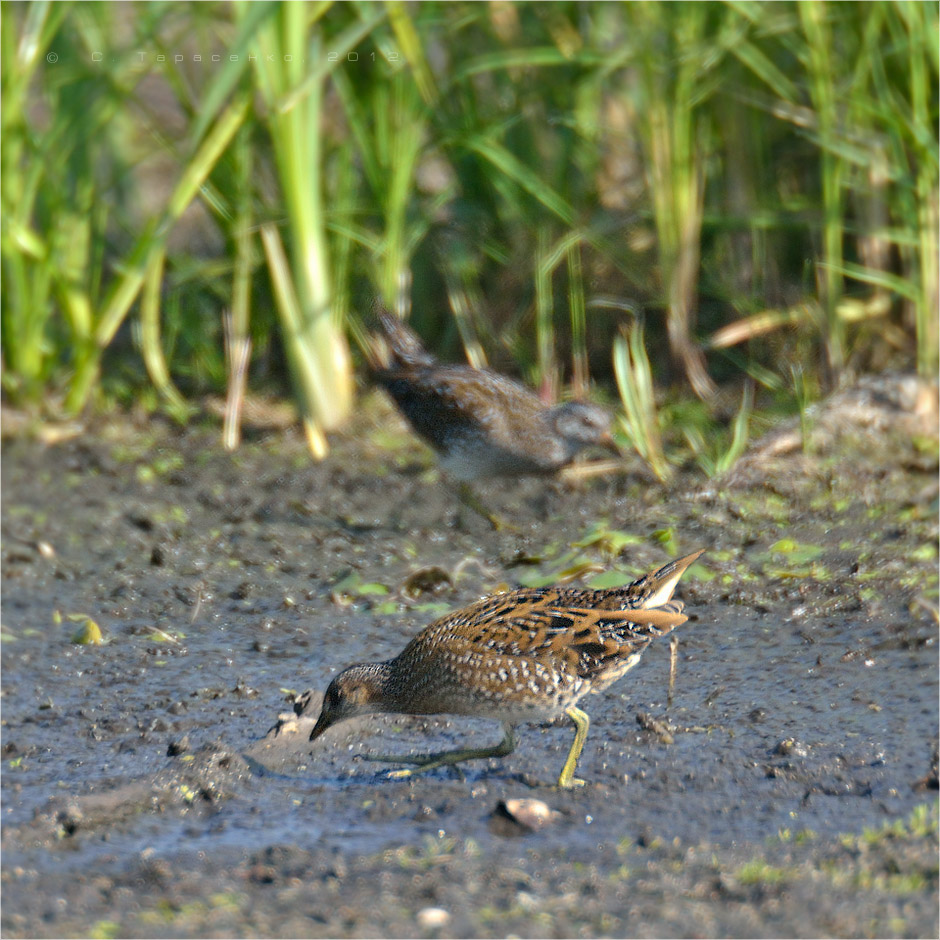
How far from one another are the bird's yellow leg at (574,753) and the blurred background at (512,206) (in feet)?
6.22

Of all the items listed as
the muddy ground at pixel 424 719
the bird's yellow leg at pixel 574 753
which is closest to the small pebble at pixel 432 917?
the muddy ground at pixel 424 719

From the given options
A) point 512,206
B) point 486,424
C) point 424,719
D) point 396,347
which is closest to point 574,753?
point 424,719

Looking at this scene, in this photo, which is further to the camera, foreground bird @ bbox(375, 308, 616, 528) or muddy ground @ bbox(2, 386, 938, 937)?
foreground bird @ bbox(375, 308, 616, 528)

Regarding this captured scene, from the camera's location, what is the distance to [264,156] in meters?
6.40

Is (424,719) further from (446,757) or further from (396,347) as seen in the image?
(396,347)

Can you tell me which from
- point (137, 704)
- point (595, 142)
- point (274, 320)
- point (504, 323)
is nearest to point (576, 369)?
point (504, 323)

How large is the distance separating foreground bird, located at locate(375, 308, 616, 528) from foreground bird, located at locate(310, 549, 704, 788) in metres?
1.68

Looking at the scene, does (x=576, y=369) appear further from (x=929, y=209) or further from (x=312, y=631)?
(x=312, y=631)

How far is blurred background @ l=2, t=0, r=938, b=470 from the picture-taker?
537cm

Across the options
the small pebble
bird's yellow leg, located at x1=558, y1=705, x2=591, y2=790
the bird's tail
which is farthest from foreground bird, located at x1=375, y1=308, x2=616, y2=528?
the small pebble

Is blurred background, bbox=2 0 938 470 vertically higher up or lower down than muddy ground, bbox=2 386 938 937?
higher up

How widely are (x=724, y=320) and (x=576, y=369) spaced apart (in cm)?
89

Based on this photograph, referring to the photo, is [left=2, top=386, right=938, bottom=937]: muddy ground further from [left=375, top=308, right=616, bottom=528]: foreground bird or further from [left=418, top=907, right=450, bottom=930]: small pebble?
[left=375, top=308, right=616, bottom=528]: foreground bird

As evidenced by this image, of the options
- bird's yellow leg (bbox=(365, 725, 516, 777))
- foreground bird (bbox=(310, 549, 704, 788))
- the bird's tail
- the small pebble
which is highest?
the bird's tail
